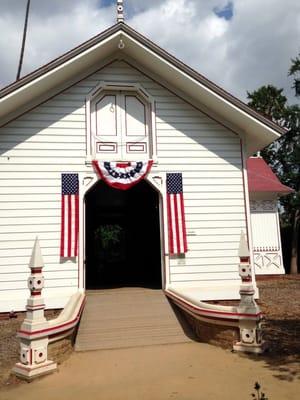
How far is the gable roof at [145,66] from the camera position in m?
10.5

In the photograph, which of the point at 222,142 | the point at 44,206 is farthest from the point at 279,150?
the point at 44,206

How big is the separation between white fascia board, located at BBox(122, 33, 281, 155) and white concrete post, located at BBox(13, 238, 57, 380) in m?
6.56

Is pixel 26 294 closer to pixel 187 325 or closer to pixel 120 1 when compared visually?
pixel 187 325

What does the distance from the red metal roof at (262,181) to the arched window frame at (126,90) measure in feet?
29.5

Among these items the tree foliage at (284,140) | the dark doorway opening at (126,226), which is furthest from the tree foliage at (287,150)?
the dark doorway opening at (126,226)

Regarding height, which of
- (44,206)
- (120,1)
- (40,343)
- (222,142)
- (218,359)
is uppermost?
(120,1)

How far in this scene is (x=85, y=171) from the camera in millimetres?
11398

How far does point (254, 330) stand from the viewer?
7492 mm

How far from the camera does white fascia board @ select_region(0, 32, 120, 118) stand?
1038 cm

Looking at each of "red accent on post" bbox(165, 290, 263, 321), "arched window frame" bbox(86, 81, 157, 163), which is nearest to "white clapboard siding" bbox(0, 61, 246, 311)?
"arched window frame" bbox(86, 81, 157, 163)

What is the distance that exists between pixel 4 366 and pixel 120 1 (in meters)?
9.66

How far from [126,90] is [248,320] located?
7.34 meters

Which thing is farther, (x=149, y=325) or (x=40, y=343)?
(x=149, y=325)

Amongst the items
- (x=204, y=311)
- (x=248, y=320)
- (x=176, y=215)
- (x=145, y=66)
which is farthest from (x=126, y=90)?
(x=248, y=320)
